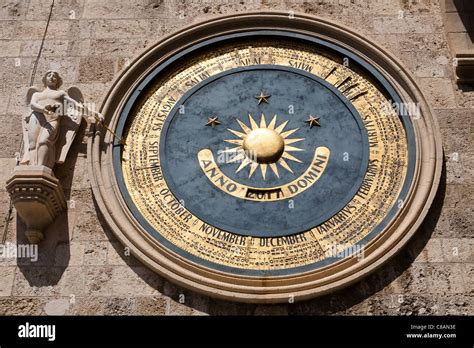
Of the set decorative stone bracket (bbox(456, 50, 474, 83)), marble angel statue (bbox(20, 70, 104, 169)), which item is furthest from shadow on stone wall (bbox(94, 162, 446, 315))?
decorative stone bracket (bbox(456, 50, 474, 83))

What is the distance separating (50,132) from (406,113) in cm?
Answer: 420

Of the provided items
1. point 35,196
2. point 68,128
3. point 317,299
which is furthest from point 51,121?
point 317,299

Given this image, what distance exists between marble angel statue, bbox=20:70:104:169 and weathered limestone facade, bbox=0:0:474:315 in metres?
0.18

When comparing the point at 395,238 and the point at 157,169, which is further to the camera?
the point at 157,169

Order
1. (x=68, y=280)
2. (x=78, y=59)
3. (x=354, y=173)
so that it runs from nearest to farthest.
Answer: (x=68, y=280), (x=354, y=173), (x=78, y=59)

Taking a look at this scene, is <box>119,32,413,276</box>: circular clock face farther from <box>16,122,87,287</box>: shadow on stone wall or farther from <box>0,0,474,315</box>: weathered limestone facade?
<box>16,122,87,287</box>: shadow on stone wall

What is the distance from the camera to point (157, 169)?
404 inches

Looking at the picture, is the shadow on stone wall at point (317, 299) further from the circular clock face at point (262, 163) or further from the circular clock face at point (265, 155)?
the circular clock face at point (265, 155)

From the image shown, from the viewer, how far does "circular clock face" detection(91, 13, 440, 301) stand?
9.41m

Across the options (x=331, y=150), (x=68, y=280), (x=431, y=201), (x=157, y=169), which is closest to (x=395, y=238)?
(x=431, y=201)

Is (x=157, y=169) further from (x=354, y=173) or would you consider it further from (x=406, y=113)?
(x=406, y=113)

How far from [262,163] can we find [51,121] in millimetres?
2516

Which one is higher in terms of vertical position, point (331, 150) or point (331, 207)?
point (331, 150)
